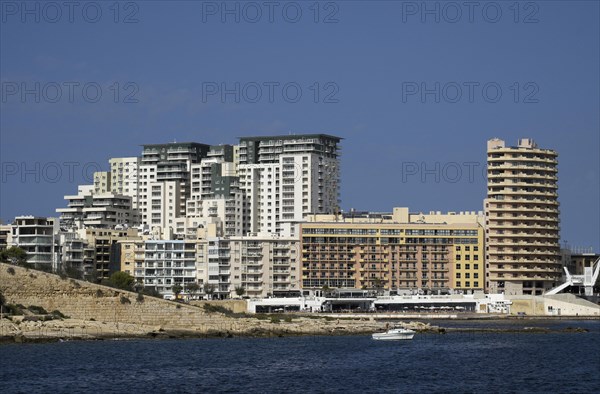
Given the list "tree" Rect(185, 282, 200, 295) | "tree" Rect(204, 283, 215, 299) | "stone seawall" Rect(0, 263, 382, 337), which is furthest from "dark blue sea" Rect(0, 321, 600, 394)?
"tree" Rect(204, 283, 215, 299)

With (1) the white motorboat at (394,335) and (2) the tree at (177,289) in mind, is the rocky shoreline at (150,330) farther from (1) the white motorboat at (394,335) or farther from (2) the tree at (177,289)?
(2) the tree at (177,289)

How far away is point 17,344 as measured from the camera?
259 ft

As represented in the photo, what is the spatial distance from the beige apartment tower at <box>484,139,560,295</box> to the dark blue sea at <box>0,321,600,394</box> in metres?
67.3

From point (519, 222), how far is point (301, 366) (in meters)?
97.9

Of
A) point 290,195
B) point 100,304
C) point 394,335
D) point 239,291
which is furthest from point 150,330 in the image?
point 290,195

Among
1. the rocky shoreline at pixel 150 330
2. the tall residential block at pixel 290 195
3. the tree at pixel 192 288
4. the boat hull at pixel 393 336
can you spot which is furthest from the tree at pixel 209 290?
the boat hull at pixel 393 336

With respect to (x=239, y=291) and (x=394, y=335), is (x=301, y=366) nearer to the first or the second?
(x=394, y=335)

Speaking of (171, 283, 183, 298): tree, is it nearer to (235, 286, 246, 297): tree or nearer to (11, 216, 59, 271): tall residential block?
(235, 286, 246, 297): tree

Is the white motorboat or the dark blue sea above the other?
the white motorboat

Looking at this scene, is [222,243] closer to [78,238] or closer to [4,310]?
[78,238]

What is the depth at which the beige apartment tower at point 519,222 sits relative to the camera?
159m

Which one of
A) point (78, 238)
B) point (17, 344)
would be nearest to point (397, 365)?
point (17, 344)

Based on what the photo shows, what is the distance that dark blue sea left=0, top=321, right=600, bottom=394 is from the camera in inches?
2178

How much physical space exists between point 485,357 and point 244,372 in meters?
18.4
